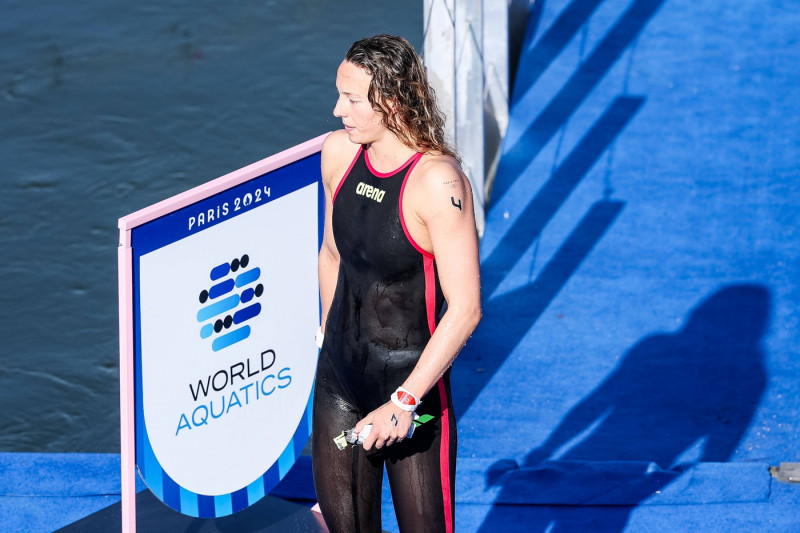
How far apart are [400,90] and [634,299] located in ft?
11.4

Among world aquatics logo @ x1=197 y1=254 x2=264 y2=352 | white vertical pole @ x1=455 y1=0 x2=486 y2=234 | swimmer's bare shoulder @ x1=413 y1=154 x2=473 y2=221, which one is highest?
swimmer's bare shoulder @ x1=413 y1=154 x2=473 y2=221

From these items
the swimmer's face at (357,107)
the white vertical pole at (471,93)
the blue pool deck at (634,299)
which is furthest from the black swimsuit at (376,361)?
the white vertical pole at (471,93)

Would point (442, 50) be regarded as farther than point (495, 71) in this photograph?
No

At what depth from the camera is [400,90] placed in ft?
9.44

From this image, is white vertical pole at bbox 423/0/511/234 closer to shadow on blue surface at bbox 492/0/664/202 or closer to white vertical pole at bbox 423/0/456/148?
white vertical pole at bbox 423/0/456/148

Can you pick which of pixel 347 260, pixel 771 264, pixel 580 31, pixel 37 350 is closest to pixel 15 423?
pixel 37 350

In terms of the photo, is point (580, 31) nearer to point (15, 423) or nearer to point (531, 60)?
point (531, 60)

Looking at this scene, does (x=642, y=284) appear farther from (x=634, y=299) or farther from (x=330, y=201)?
(x=330, y=201)

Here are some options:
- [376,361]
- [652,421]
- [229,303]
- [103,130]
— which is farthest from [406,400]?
[103,130]

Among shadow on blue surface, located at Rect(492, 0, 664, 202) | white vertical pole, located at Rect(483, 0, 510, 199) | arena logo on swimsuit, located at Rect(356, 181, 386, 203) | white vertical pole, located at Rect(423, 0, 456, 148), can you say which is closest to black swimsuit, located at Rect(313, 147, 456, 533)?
arena logo on swimsuit, located at Rect(356, 181, 386, 203)

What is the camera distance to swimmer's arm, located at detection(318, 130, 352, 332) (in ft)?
10.5

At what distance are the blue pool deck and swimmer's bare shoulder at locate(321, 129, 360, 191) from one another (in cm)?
162

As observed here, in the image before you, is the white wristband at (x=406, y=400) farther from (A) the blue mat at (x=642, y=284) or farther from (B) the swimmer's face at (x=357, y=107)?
(A) the blue mat at (x=642, y=284)

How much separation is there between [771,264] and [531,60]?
2.79m
